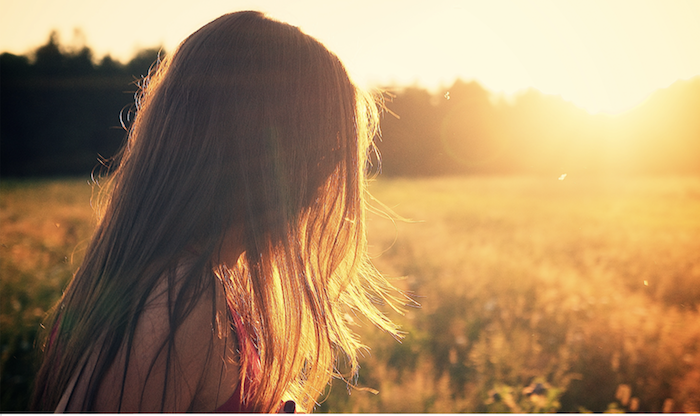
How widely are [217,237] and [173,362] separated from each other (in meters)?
0.25

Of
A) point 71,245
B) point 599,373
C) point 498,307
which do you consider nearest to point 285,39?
point 599,373

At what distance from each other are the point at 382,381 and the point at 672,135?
25.9ft

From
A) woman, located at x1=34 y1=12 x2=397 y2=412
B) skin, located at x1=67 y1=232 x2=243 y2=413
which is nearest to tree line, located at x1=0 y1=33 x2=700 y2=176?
woman, located at x1=34 y1=12 x2=397 y2=412

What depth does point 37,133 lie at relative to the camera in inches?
782

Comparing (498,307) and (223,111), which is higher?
(223,111)

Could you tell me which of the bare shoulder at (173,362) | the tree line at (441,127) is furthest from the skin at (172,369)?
the tree line at (441,127)

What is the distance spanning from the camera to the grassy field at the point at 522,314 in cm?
232

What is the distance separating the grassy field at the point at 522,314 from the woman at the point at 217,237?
2.55 ft

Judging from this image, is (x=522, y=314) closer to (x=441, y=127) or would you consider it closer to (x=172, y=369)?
(x=441, y=127)

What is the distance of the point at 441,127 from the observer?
2828mm

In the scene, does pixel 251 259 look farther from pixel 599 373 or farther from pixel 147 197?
pixel 599 373

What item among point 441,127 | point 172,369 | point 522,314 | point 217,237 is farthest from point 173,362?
point 522,314

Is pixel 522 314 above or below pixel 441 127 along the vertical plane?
below

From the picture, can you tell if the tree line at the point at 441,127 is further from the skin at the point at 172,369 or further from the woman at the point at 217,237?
the skin at the point at 172,369
